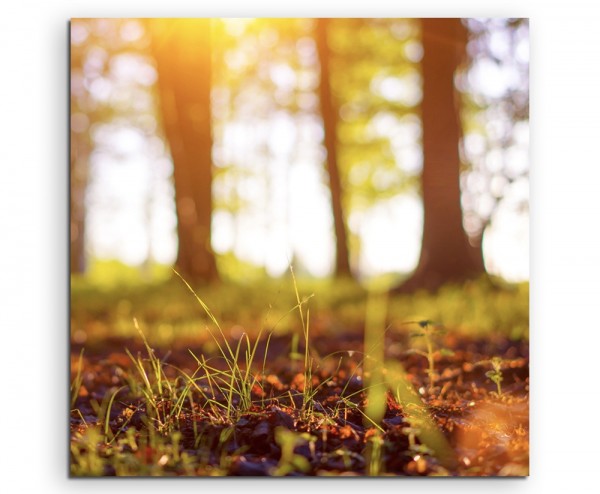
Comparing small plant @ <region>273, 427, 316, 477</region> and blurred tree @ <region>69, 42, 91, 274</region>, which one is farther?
blurred tree @ <region>69, 42, 91, 274</region>

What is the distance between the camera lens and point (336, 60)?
119 inches

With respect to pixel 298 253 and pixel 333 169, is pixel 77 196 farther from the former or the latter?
pixel 333 169

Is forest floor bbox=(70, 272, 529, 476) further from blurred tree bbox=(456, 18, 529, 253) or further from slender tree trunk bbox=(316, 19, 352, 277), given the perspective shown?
slender tree trunk bbox=(316, 19, 352, 277)

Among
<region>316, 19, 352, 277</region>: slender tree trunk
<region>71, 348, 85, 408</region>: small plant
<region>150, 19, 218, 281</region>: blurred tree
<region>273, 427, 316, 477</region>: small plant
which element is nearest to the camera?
<region>273, 427, 316, 477</region>: small plant

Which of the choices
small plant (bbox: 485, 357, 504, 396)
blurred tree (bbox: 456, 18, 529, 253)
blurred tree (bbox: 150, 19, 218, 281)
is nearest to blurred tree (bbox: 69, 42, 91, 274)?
blurred tree (bbox: 150, 19, 218, 281)

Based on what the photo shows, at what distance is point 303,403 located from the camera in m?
2.32

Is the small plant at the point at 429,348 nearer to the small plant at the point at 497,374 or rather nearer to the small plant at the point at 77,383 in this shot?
the small plant at the point at 497,374

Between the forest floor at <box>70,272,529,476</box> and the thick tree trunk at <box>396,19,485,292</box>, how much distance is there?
323 millimetres

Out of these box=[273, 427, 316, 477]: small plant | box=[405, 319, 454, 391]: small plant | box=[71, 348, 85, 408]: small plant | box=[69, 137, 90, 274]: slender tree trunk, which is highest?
box=[69, 137, 90, 274]: slender tree trunk

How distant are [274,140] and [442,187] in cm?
91

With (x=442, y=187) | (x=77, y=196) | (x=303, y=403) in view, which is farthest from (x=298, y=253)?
(x=77, y=196)

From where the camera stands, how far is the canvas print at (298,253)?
232 centimetres

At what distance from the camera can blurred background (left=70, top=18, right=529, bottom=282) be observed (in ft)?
8.13

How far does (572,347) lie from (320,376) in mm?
1093
